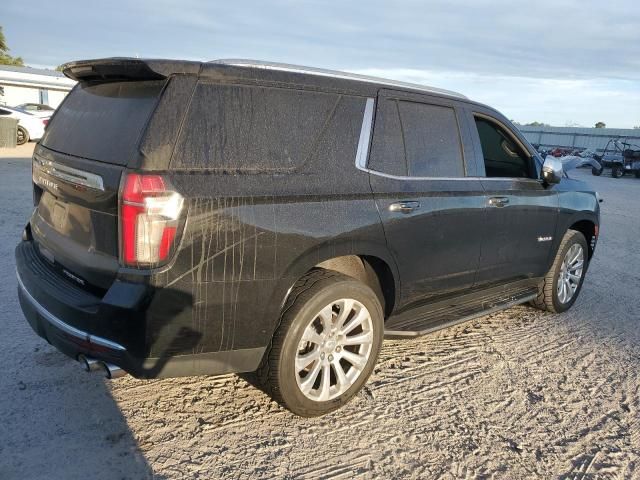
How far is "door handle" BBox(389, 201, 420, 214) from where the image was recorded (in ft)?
10.8

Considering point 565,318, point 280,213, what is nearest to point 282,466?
point 280,213

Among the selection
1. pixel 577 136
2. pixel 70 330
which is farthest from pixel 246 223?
pixel 577 136

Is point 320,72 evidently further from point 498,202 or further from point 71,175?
point 498,202

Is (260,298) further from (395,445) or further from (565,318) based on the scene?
(565,318)

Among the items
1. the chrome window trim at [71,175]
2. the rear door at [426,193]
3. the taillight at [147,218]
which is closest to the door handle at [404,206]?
the rear door at [426,193]

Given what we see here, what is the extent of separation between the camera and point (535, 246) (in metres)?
4.62

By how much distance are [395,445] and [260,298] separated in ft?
3.61

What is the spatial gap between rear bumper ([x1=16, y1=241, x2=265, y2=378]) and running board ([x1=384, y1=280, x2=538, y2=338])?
3.78 feet

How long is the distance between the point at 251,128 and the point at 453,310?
2.15m

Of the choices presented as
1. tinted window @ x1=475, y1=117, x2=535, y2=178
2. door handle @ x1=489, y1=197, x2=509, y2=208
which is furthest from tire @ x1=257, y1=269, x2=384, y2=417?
tinted window @ x1=475, y1=117, x2=535, y2=178

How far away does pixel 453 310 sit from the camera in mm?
4016

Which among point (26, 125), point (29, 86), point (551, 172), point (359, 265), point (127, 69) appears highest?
point (127, 69)

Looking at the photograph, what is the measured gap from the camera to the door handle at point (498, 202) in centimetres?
406

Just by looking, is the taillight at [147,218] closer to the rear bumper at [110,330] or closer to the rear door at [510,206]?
the rear bumper at [110,330]
